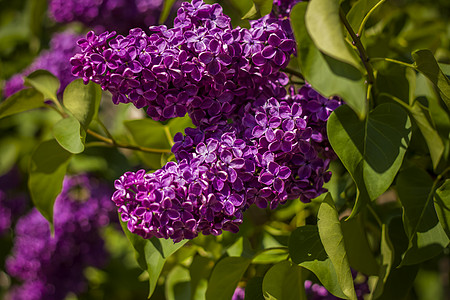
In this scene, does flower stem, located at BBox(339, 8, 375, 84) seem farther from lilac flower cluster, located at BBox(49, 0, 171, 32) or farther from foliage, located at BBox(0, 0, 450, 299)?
lilac flower cluster, located at BBox(49, 0, 171, 32)

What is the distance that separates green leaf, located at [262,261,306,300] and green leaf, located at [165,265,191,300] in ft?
0.80

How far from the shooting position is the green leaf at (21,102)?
2.64 feet

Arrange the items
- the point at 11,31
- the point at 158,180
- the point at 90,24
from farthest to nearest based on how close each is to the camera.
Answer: the point at 11,31 < the point at 90,24 < the point at 158,180

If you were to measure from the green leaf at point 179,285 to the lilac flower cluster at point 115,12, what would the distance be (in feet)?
2.41

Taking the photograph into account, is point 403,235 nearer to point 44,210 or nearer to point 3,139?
point 44,210

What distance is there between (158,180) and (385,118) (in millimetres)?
263

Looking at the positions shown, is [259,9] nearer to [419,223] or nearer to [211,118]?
[211,118]

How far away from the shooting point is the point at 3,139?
1.76 metres

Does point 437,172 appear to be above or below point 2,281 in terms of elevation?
above

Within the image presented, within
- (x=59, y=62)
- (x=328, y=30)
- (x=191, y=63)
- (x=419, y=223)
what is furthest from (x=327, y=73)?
(x=59, y=62)

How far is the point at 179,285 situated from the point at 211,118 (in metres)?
0.38

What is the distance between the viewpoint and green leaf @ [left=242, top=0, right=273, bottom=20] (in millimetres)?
609

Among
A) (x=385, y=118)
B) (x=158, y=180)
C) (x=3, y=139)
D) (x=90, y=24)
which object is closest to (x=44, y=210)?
(x=158, y=180)

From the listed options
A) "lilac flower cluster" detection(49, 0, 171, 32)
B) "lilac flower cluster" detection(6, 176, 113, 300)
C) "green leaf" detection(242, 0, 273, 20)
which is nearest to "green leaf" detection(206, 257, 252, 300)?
"green leaf" detection(242, 0, 273, 20)
